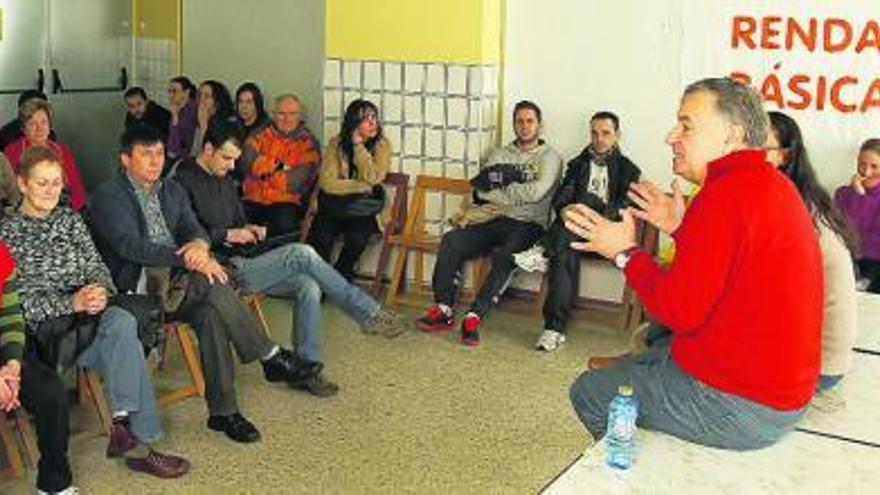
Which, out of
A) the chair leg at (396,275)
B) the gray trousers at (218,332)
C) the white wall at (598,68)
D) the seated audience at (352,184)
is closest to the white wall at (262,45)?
the seated audience at (352,184)

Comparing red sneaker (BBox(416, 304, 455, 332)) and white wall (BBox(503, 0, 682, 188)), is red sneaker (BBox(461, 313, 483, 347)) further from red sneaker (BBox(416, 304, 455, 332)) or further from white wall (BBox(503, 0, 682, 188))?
white wall (BBox(503, 0, 682, 188))

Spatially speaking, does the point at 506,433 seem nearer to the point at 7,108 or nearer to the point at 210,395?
the point at 210,395

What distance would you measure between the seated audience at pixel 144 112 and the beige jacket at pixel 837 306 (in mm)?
4913

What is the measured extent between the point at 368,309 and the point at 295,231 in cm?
126

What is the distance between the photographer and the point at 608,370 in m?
2.37

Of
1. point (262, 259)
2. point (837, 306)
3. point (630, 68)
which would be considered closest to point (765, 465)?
point (837, 306)

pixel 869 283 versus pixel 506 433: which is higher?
pixel 869 283

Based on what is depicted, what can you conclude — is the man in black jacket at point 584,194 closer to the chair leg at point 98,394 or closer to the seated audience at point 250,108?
the seated audience at point 250,108

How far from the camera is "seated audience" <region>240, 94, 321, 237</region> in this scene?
18.3 ft

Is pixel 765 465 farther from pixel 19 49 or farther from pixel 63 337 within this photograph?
pixel 19 49

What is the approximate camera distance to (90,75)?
688 cm

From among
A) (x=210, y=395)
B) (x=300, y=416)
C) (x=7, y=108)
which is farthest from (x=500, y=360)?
(x=7, y=108)

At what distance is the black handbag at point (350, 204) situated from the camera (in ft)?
17.9

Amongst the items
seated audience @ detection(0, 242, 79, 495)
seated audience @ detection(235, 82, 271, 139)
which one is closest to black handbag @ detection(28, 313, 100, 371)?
seated audience @ detection(0, 242, 79, 495)
